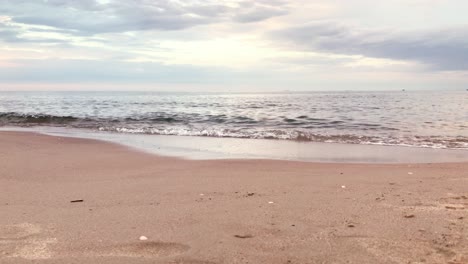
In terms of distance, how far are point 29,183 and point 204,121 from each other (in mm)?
15628

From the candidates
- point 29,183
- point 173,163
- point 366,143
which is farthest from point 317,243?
point 366,143

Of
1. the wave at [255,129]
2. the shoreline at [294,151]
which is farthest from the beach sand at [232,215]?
the wave at [255,129]

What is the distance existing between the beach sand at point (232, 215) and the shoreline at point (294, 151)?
185 cm

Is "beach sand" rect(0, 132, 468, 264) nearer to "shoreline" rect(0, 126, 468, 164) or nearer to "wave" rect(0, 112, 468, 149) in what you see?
"shoreline" rect(0, 126, 468, 164)

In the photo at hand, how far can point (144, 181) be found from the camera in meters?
6.20

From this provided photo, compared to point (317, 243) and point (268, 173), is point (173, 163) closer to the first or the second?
point (268, 173)

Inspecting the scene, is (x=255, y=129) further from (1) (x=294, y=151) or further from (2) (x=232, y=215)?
(2) (x=232, y=215)

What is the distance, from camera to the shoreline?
30.5 feet

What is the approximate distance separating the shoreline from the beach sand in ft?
6.05

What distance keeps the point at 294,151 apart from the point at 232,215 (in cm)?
666

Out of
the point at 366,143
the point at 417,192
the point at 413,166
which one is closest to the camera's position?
the point at 417,192

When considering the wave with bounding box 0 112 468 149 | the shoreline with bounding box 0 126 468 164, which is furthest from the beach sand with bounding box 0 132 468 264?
the wave with bounding box 0 112 468 149

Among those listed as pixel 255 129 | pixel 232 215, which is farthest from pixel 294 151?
pixel 232 215

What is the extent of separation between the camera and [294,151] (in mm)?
10758
